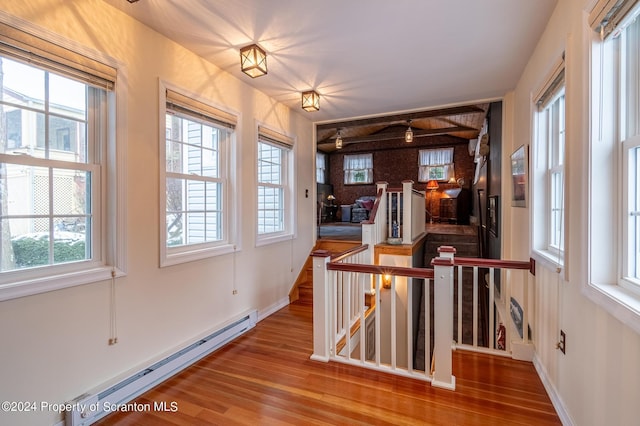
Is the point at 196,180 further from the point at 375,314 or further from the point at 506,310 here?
the point at 506,310

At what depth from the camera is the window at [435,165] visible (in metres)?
9.73

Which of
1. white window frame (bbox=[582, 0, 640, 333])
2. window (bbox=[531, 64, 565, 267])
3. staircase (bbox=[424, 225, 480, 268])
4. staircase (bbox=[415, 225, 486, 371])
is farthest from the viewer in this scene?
staircase (bbox=[424, 225, 480, 268])

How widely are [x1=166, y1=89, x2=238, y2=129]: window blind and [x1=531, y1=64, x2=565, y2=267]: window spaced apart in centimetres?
274

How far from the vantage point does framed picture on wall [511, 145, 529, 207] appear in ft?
9.12

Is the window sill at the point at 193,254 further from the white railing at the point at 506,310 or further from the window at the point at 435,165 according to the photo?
the window at the point at 435,165

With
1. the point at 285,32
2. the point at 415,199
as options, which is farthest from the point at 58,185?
the point at 415,199

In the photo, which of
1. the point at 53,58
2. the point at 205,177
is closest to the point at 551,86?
the point at 205,177

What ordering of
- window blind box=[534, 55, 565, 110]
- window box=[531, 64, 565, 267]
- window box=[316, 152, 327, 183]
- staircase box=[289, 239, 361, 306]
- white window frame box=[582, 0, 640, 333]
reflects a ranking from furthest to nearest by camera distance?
window box=[316, 152, 327, 183]
staircase box=[289, 239, 361, 306]
window box=[531, 64, 565, 267]
window blind box=[534, 55, 565, 110]
white window frame box=[582, 0, 640, 333]

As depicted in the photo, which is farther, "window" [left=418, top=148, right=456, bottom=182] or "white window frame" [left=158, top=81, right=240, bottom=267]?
"window" [left=418, top=148, right=456, bottom=182]

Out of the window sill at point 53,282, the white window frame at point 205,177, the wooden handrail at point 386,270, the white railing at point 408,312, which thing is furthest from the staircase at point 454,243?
the window sill at point 53,282

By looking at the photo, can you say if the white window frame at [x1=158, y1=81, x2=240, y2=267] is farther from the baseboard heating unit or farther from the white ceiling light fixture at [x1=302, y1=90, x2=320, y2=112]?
the white ceiling light fixture at [x1=302, y1=90, x2=320, y2=112]

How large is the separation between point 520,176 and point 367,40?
1.99 m

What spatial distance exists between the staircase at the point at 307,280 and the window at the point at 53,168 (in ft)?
8.57

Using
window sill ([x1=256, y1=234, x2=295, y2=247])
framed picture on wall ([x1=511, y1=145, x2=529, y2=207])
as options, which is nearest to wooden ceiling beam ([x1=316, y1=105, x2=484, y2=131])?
framed picture on wall ([x1=511, y1=145, x2=529, y2=207])
